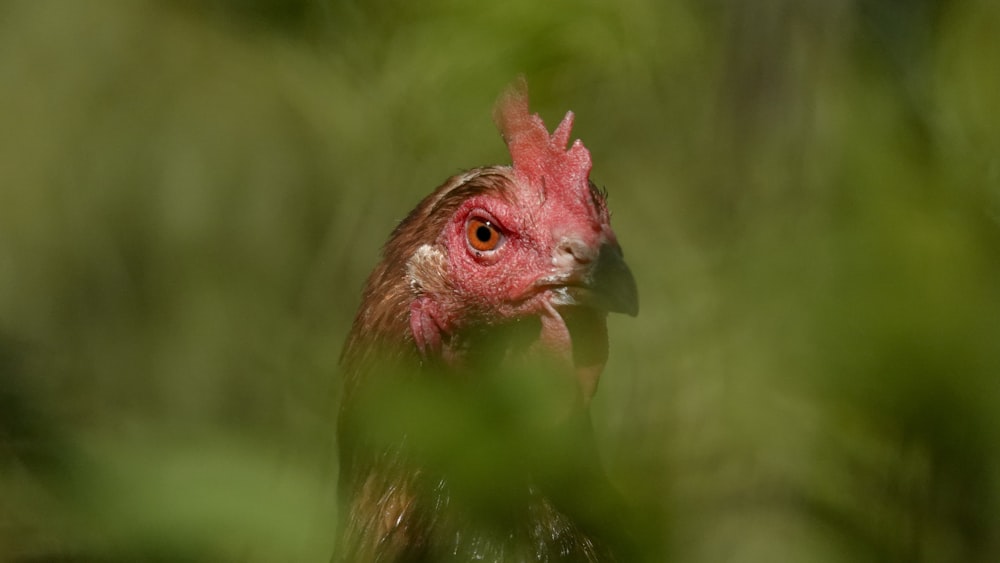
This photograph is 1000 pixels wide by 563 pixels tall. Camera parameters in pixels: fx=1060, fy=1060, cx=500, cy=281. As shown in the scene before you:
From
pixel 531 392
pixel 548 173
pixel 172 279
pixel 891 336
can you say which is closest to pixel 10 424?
pixel 531 392

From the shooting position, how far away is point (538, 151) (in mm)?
2803

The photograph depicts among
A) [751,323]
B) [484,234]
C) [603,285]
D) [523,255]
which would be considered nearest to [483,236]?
[484,234]

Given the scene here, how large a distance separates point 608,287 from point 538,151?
1.64ft

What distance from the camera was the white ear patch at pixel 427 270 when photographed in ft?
9.09

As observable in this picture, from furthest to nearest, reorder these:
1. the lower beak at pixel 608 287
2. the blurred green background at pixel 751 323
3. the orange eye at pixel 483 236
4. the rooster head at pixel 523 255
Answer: the orange eye at pixel 483 236, the rooster head at pixel 523 255, the lower beak at pixel 608 287, the blurred green background at pixel 751 323

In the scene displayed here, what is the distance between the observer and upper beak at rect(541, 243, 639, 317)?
2451 mm

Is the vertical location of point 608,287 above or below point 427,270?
above

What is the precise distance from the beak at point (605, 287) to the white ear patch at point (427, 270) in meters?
0.33

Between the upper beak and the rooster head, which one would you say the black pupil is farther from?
the upper beak

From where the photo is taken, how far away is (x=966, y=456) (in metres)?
1.00

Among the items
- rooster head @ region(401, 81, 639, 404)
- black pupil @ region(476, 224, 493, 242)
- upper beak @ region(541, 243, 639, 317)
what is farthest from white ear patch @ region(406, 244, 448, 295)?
upper beak @ region(541, 243, 639, 317)

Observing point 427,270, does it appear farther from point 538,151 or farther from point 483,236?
point 538,151

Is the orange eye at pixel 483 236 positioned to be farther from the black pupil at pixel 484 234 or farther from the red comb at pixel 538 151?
the red comb at pixel 538 151

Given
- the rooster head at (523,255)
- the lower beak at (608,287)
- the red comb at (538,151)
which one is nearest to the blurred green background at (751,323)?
the lower beak at (608,287)
